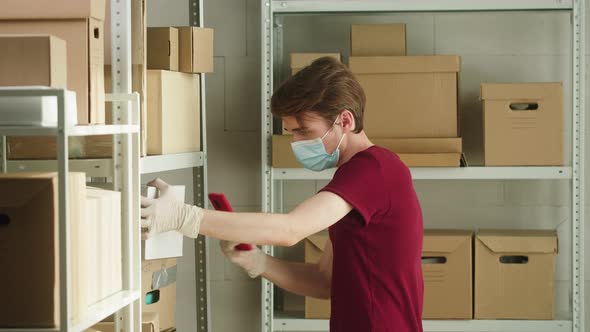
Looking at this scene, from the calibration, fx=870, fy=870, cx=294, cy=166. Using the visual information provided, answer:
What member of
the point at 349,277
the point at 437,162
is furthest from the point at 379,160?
the point at 437,162

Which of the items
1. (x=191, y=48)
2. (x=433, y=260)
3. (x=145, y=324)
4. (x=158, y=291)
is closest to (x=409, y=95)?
(x=433, y=260)

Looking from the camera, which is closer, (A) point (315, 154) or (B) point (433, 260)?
(A) point (315, 154)

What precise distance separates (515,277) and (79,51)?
185cm

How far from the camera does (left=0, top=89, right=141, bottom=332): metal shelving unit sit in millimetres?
1629

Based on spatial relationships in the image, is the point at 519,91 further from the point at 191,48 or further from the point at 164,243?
the point at 164,243

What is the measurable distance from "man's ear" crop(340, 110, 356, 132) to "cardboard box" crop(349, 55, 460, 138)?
0.73 m

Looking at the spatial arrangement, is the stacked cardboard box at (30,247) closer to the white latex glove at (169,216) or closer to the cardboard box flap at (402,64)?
the white latex glove at (169,216)

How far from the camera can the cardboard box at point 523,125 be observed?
3100 mm

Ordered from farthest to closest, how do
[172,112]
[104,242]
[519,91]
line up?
[519,91] → [172,112] → [104,242]

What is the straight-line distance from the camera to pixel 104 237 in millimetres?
1938

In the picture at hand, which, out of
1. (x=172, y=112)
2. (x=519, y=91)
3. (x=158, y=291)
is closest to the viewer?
(x=172, y=112)

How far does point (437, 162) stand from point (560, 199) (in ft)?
2.29

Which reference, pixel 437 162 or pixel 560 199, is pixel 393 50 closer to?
pixel 437 162

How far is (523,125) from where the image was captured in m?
3.10
